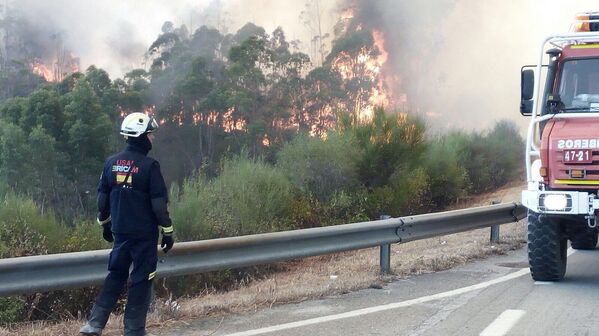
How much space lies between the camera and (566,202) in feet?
27.0

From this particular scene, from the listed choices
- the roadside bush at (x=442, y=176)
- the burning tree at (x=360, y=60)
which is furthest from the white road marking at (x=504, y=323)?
the burning tree at (x=360, y=60)

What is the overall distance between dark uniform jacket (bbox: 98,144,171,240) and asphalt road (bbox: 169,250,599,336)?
1204mm

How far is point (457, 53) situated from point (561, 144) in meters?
45.2

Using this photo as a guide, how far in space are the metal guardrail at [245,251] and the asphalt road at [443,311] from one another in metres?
0.64

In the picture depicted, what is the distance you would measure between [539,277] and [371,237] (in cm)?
211

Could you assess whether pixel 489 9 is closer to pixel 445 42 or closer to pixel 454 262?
pixel 445 42

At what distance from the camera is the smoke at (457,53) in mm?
46438

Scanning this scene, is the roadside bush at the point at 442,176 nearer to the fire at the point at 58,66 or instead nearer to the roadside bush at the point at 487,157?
the roadside bush at the point at 487,157

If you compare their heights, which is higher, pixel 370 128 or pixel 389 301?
pixel 370 128

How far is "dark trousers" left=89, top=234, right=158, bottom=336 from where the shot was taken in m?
5.85

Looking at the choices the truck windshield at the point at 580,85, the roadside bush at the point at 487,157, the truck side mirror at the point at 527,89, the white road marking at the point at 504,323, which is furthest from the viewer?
the roadside bush at the point at 487,157

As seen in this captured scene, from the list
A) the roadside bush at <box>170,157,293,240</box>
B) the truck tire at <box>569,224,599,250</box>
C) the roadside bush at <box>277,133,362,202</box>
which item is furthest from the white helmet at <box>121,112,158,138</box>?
the roadside bush at <box>277,133,362,202</box>

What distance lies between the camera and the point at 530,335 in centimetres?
641

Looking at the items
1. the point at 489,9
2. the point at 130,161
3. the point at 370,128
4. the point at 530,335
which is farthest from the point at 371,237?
the point at 489,9
